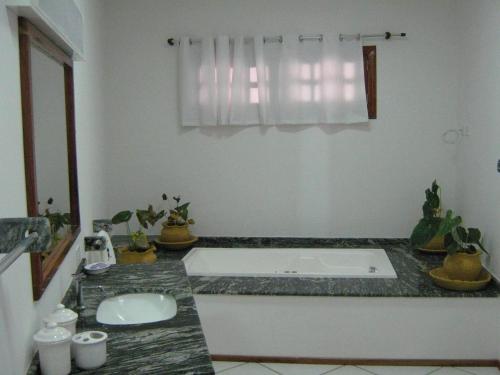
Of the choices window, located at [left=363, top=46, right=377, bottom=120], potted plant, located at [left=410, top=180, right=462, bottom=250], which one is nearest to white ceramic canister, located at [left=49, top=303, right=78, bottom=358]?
potted plant, located at [left=410, top=180, right=462, bottom=250]

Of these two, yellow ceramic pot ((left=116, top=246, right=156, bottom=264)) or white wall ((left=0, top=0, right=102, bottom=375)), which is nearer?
white wall ((left=0, top=0, right=102, bottom=375))

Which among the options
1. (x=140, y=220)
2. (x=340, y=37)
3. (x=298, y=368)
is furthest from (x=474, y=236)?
(x=140, y=220)

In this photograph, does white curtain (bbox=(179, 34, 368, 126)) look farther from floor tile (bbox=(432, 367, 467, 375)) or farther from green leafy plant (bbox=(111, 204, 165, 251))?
floor tile (bbox=(432, 367, 467, 375))

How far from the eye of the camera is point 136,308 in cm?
217

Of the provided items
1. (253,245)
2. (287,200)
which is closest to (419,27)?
(287,200)

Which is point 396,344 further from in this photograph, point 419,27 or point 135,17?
point 135,17

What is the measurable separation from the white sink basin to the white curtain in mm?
2170

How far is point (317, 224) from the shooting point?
4.20m

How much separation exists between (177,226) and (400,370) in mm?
1957

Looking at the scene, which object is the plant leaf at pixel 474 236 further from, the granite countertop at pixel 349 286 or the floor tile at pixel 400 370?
the floor tile at pixel 400 370

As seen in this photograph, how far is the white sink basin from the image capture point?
6.76ft

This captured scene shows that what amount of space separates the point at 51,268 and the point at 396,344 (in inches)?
83.6

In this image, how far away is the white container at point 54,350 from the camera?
4.47 feet

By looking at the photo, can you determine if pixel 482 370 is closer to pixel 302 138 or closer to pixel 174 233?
pixel 302 138
